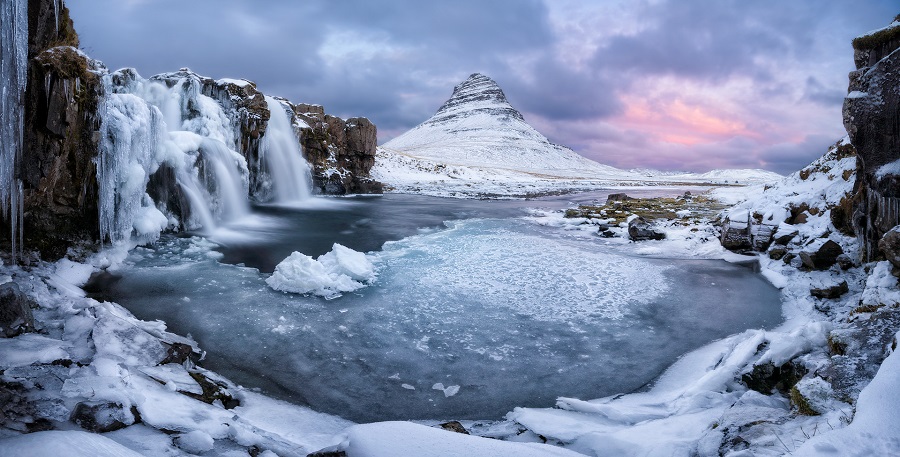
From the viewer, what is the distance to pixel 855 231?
30.4 feet

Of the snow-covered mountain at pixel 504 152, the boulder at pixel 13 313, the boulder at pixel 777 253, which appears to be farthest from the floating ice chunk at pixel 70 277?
the snow-covered mountain at pixel 504 152

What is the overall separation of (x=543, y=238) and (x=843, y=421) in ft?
44.4

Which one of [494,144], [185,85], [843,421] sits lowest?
[843,421]

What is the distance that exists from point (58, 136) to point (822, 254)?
15.9 meters

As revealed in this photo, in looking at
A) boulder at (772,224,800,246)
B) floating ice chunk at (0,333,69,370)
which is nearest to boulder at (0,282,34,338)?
floating ice chunk at (0,333,69,370)

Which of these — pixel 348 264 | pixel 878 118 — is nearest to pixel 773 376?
pixel 878 118

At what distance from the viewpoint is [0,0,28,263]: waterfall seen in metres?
6.52

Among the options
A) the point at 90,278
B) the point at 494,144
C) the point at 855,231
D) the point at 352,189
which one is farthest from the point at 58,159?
the point at 494,144

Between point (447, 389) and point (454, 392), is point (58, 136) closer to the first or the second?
point (447, 389)

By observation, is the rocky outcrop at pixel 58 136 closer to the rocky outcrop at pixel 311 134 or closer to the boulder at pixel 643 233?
the rocky outcrop at pixel 311 134

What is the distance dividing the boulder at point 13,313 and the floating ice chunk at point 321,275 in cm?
412

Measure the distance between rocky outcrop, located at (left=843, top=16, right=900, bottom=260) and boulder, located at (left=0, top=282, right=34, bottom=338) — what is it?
42.1 feet

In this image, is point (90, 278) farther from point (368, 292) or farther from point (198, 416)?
point (198, 416)

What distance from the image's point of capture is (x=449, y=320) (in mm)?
7910
